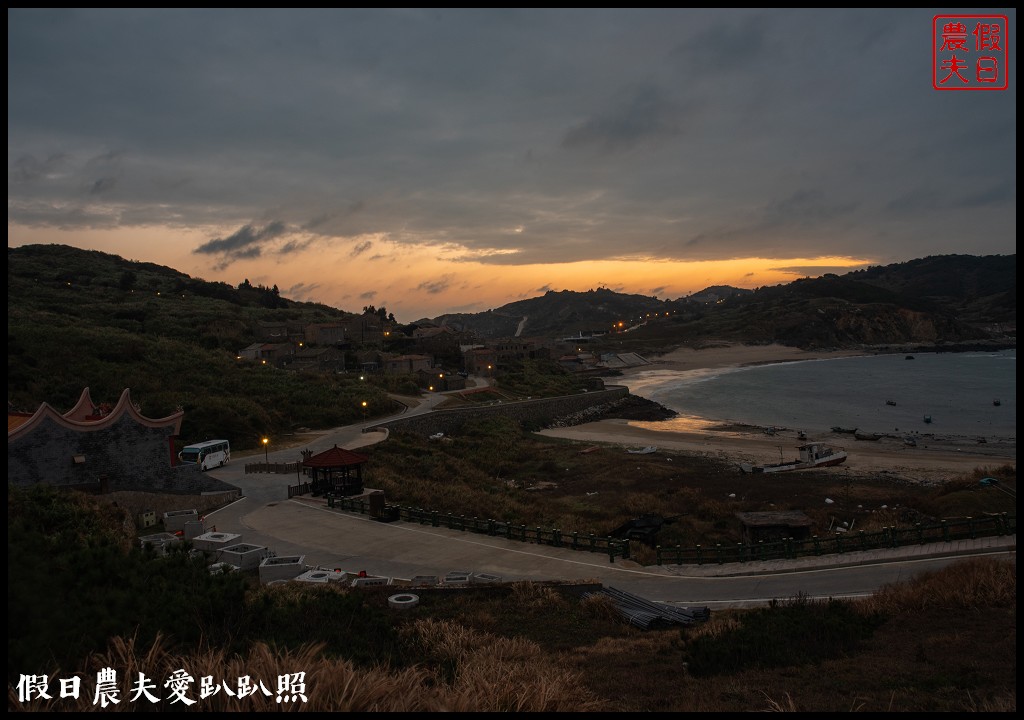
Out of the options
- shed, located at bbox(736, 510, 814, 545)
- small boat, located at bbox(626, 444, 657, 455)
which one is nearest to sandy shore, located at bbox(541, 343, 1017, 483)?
small boat, located at bbox(626, 444, 657, 455)

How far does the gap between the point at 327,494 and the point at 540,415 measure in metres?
43.0

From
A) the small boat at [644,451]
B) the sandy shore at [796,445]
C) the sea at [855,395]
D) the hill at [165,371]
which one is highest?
the hill at [165,371]

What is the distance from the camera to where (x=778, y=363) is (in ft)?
486

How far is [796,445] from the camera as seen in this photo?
177 feet

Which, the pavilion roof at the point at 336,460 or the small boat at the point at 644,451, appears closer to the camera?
the pavilion roof at the point at 336,460

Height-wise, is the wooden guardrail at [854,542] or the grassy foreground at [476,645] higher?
the grassy foreground at [476,645]

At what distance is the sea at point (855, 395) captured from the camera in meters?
66.9

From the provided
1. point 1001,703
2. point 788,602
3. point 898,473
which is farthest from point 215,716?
point 898,473

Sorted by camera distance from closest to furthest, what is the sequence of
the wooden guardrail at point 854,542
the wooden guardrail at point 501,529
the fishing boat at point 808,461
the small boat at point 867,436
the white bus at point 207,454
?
1. the wooden guardrail at point 854,542
2. the wooden guardrail at point 501,529
3. the white bus at point 207,454
4. the fishing boat at point 808,461
5. the small boat at point 867,436

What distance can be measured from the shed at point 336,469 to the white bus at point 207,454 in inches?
357

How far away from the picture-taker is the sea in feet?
219

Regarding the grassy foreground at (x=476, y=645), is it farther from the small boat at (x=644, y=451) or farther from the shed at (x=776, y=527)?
the small boat at (x=644, y=451)

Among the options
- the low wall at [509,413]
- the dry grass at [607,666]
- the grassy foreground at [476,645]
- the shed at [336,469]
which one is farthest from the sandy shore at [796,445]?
the grassy foreground at [476,645]

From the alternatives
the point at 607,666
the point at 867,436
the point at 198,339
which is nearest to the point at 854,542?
the point at 607,666
